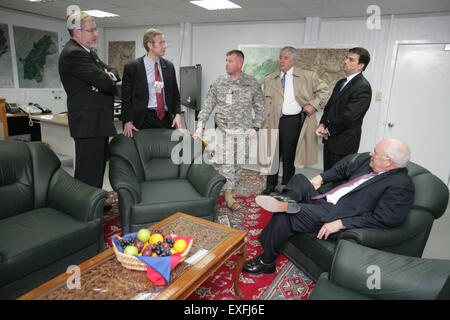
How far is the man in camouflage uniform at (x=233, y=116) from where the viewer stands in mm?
3193

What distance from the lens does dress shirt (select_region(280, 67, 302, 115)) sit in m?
3.51

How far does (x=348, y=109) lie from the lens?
9.66ft

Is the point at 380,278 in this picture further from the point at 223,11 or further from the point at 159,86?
the point at 223,11

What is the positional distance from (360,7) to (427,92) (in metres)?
1.65

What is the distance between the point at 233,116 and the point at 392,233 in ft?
6.26

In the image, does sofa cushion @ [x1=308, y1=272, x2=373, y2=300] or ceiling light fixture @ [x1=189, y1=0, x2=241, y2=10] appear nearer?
sofa cushion @ [x1=308, y1=272, x2=373, y2=300]

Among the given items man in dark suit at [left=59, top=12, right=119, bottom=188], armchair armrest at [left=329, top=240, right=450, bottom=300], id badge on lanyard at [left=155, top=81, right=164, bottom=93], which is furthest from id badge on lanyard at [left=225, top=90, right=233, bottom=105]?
armchair armrest at [left=329, top=240, right=450, bottom=300]

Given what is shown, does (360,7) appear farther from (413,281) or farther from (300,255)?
(413,281)

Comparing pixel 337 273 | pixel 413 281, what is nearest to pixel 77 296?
pixel 337 273

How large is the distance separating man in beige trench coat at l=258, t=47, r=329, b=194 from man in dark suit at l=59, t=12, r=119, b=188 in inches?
71.1

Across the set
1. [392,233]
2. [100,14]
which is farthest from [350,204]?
[100,14]

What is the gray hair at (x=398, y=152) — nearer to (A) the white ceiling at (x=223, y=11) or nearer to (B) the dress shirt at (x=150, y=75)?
(B) the dress shirt at (x=150, y=75)

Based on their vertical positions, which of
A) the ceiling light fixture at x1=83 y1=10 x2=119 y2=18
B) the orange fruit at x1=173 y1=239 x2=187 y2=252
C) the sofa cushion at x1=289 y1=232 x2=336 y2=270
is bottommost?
the sofa cushion at x1=289 y1=232 x2=336 y2=270

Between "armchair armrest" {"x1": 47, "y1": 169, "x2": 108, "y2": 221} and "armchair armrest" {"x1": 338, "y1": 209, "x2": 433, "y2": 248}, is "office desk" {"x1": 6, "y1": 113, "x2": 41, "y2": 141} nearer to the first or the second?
"armchair armrest" {"x1": 47, "y1": 169, "x2": 108, "y2": 221}
